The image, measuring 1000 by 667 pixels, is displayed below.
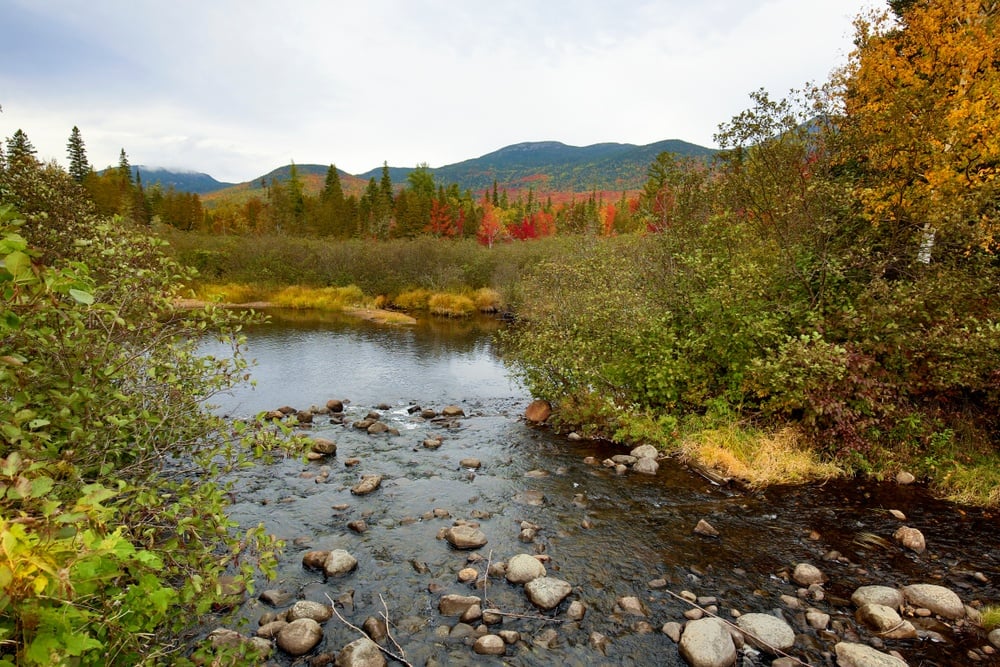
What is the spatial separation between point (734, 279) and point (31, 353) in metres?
12.5

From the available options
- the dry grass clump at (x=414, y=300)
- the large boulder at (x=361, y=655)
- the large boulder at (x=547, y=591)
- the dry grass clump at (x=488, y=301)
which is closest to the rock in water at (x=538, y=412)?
the large boulder at (x=547, y=591)

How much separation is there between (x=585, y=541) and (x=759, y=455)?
16.6ft

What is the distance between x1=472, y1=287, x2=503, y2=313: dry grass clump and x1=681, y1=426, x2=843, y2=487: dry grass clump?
30145mm

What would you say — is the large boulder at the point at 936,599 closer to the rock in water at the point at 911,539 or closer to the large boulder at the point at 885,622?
the large boulder at the point at 885,622

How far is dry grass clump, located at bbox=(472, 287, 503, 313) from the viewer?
4166 cm

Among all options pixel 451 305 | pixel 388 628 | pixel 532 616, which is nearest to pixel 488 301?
pixel 451 305

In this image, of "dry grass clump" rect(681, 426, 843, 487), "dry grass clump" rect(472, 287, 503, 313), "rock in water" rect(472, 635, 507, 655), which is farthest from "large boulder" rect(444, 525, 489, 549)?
"dry grass clump" rect(472, 287, 503, 313)

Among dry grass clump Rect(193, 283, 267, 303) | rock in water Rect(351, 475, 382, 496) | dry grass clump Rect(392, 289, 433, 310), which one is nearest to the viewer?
rock in water Rect(351, 475, 382, 496)

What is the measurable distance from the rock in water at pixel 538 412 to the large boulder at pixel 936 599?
9458 millimetres

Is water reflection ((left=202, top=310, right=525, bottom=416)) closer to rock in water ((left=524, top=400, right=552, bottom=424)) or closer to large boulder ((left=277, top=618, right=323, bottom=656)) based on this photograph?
rock in water ((left=524, top=400, right=552, bottom=424))

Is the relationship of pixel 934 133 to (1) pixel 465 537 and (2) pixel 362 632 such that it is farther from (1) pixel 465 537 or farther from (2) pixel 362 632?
(2) pixel 362 632

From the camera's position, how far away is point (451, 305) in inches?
1601

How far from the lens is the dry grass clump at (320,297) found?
135 feet

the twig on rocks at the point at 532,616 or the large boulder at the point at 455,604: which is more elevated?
the large boulder at the point at 455,604
